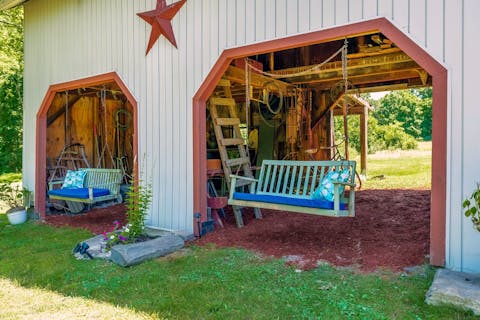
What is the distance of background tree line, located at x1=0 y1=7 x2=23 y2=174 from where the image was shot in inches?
368

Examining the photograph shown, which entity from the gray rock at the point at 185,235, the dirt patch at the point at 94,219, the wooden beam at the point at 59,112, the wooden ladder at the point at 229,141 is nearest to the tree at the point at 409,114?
the wooden beam at the point at 59,112

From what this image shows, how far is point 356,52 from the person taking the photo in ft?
19.0

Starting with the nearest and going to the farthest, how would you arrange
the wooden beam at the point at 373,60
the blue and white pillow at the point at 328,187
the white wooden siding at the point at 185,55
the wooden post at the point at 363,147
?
the white wooden siding at the point at 185,55 → the blue and white pillow at the point at 328,187 → the wooden beam at the point at 373,60 → the wooden post at the point at 363,147

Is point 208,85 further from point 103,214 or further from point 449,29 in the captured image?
point 103,214

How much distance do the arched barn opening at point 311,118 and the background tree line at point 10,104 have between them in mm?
5793

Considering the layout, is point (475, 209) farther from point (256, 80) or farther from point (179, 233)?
point (256, 80)

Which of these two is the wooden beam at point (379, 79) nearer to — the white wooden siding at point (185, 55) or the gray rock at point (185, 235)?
the white wooden siding at point (185, 55)

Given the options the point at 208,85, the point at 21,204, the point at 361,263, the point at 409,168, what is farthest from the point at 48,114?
the point at 409,168

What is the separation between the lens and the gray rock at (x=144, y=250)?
3.86 m

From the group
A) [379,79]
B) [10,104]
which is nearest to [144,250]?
[379,79]

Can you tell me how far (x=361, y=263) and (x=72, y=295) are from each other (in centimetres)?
265

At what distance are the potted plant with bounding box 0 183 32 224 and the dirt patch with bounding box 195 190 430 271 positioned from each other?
3674mm

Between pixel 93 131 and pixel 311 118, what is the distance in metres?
4.96

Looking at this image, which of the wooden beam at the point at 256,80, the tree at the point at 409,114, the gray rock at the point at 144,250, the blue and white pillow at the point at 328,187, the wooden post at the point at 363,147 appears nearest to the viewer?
the gray rock at the point at 144,250
